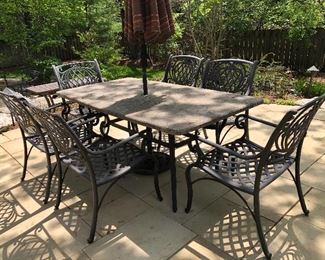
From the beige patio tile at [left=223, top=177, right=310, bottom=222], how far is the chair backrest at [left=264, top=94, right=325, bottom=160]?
0.58 m

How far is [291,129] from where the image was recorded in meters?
1.66

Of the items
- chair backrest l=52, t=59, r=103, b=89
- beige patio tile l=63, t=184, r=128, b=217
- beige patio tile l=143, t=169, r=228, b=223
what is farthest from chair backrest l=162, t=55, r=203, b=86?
beige patio tile l=63, t=184, r=128, b=217

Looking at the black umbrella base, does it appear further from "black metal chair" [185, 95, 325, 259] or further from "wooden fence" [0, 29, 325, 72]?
"wooden fence" [0, 29, 325, 72]

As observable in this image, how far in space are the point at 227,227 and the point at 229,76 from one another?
5.11 ft

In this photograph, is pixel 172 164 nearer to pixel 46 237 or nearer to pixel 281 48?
pixel 46 237

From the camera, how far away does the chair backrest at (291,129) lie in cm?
156

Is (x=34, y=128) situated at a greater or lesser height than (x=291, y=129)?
lesser

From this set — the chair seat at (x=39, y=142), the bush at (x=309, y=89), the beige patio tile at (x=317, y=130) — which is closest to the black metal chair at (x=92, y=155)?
the chair seat at (x=39, y=142)

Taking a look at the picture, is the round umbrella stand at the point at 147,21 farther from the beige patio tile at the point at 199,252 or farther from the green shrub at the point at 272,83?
the green shrub at the point at 272,83

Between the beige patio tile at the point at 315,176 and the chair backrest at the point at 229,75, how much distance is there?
88 centimetres

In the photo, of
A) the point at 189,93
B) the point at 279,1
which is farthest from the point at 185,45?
the point at 189,93

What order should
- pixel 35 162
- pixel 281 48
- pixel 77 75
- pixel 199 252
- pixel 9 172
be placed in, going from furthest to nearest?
pixel 281 48
pixel 77 75
pixel 35 162
pixel 9 172
pixel 199 252

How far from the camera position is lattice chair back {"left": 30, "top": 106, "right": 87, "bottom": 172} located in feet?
5.82

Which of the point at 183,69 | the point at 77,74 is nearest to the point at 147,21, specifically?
the point at 183,69
